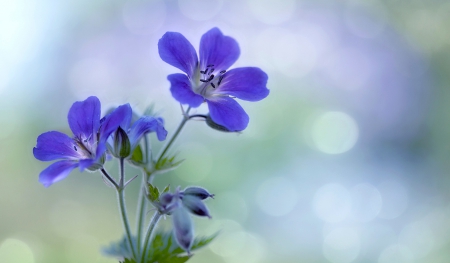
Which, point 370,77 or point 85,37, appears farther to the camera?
point 370,77

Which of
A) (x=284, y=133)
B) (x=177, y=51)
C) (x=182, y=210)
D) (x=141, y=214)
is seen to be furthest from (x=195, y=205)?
(x=284, y=133)

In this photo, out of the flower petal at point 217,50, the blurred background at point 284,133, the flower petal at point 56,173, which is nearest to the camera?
the flower petal at point 56,173

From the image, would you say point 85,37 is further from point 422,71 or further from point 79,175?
point 422,71

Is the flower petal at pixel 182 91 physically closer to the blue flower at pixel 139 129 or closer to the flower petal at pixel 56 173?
the blue flower at pixel 139 129

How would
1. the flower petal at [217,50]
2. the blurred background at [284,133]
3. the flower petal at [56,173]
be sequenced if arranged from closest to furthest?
the flower petal at [56,173]
the flower petal at [217,50]
the blurred background at [284,133]

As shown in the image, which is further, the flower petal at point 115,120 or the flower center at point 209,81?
the flower center at point 209,81

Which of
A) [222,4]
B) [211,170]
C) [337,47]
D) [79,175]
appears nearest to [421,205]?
[337,47]

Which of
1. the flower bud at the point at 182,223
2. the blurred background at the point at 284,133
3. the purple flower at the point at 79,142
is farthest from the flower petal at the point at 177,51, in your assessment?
the blurred background at the point at 284,133
